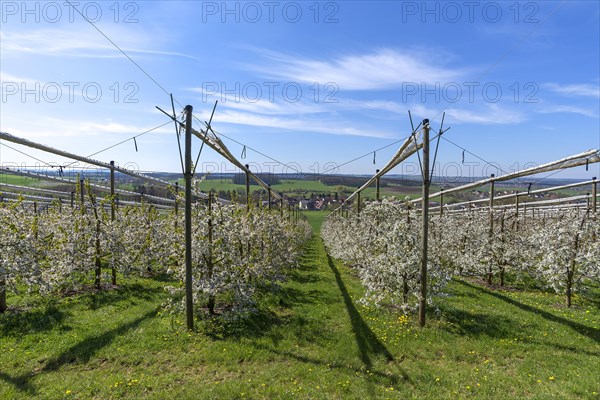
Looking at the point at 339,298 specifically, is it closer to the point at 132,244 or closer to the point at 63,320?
the point at 63,320

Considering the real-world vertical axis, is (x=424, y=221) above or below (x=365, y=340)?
above

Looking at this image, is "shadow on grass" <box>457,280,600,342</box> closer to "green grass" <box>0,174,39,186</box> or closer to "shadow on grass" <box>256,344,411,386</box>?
"shadow on grass" <box>256,344,411,386</box>

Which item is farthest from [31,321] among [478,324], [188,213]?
[478,324]

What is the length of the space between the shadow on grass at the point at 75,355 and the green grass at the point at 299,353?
0.03 metres

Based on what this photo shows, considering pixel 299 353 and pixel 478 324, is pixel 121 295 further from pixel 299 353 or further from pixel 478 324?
pixel 478 324

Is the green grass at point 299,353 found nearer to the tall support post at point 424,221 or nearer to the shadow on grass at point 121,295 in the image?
the shadow on grass at point 121,295

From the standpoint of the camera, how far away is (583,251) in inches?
525

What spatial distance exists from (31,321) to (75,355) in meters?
3.59

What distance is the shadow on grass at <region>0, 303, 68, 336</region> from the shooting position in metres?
9.48

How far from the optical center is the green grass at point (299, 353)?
6.76 metres

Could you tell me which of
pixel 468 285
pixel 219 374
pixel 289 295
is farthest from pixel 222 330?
pixel 468 285

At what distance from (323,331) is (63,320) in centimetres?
822

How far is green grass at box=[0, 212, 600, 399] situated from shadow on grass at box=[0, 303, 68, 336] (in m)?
0.03

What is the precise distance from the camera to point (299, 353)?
843 cm
